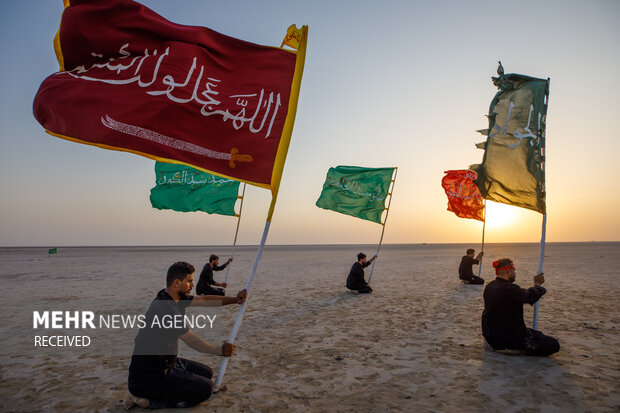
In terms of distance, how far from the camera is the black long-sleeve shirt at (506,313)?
5371 millimetres

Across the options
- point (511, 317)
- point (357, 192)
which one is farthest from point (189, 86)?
point (357, 192)

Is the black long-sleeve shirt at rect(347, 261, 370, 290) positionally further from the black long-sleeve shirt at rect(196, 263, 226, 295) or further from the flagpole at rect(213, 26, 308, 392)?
the flagpole at rect(213, 26, 308, 392)

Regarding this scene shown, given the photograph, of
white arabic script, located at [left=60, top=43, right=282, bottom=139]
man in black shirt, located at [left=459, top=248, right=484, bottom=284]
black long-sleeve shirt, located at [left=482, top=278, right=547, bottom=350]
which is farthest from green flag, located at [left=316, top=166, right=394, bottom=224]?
white arabic script, located at [left=60, top=43, right=282, bottom=139]

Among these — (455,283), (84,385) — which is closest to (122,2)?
(84,385)

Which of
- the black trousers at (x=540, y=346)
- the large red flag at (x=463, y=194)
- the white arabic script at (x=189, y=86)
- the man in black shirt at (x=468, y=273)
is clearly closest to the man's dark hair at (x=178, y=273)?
the white arabic script at (x=189, y=86)

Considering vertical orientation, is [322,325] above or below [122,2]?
below

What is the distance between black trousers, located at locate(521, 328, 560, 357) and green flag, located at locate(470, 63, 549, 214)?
218cm

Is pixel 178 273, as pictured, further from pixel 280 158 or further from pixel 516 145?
pixel 516 145

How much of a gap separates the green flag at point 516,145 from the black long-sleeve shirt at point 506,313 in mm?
1636

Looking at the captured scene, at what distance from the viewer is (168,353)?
383 centimetres

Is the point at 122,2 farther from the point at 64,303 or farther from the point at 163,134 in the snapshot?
the point at 64,303

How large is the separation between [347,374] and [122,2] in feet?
18.5

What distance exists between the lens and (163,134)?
3.75 metres

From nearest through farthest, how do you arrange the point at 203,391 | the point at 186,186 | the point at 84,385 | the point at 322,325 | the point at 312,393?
the point at 203,391, the point at 312,393, the point at 84,385, the point at 322,325, the point at 186,186
